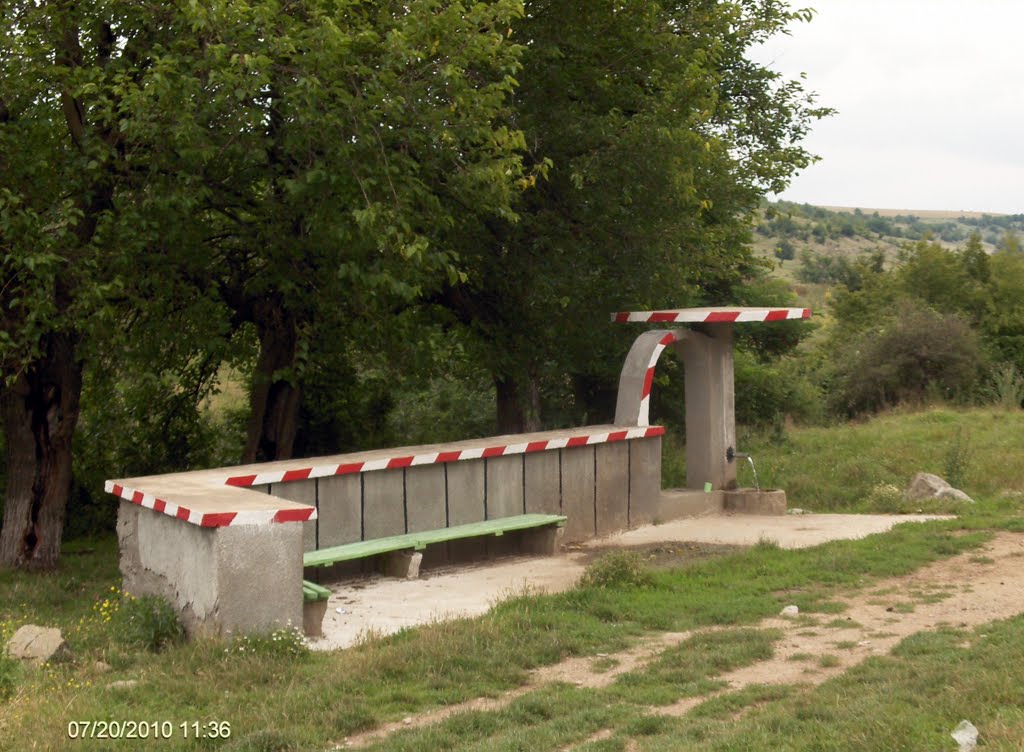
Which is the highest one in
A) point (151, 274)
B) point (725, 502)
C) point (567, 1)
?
point (567, 1)

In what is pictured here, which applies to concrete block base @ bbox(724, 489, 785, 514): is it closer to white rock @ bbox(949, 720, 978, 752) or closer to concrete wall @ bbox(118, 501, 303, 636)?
concrete wall @ bbox(118, 501, 303, 636)

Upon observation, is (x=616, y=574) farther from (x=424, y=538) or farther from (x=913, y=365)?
(x=913, y=365)

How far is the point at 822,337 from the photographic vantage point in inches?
1692

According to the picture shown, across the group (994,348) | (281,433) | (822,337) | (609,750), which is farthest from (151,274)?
(822,337)

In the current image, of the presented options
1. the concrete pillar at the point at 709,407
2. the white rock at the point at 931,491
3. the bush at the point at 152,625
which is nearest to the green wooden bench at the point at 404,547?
the bush at the point at 152,625

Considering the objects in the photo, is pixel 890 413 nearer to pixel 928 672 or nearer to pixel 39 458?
pixel 39 458

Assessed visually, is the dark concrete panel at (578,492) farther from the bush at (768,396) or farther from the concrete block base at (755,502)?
the bush at (768,396)

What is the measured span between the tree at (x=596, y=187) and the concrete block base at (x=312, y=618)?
7174 mm

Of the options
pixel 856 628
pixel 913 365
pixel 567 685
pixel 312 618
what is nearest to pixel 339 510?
pixel 312 618

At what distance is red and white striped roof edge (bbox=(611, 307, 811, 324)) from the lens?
46.8ft

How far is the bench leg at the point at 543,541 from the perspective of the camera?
1210 centimetres

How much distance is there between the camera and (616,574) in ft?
31.4

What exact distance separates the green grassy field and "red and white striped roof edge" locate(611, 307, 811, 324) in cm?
426

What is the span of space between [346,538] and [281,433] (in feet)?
18.3
